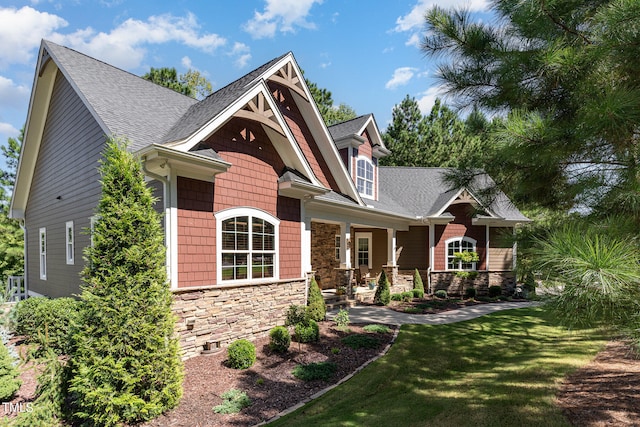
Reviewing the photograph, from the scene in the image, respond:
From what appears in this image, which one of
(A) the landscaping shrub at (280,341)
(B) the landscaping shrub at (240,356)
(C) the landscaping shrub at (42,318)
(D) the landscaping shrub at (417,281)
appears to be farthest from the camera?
(D) the landscaping shrub at (417,281)

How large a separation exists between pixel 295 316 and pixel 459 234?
11271mm

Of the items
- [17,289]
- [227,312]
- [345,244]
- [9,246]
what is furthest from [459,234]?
[9,246]

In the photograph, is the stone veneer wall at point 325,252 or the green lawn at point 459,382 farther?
the stone veneer wall at point 325,252

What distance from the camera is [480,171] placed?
6.24 meters

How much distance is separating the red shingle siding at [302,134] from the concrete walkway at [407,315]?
474cm

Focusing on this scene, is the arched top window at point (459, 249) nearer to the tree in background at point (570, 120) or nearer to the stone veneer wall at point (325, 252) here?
the stone veneer wall at point (325, 252)

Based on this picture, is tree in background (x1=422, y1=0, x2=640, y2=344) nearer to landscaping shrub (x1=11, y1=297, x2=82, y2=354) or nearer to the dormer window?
the dormer window

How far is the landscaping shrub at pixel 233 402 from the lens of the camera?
17.0ft

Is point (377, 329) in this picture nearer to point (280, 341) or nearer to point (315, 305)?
point (315, 305)

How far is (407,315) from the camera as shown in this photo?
11633 millimetres

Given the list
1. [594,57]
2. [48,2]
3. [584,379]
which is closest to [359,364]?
[584,379]

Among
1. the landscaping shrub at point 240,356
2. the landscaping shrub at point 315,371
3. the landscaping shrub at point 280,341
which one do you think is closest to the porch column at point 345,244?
the landscaping shrub at point 280,341

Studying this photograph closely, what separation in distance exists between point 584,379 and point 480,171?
398cm

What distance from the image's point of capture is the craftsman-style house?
7.19 m
